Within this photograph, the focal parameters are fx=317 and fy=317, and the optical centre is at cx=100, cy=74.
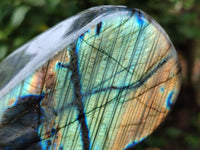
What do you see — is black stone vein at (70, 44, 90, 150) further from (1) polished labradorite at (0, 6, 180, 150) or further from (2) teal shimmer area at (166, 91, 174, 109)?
(2) teal shimmer area at (166, 91, 174, 109)

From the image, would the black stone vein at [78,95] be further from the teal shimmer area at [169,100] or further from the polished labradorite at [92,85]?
the teal shimmer area at [169,100]

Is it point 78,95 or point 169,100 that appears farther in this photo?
point 169,100

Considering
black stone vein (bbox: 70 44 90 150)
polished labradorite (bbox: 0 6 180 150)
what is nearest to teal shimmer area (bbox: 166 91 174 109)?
polished labradorite (bbox: 0 6 180 150)

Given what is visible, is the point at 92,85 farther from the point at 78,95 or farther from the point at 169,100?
the point at 169,100

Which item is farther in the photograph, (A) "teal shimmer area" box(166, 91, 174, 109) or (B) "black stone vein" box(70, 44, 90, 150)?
(A) "teal shimmer area" box(166, 91, 174, 109)

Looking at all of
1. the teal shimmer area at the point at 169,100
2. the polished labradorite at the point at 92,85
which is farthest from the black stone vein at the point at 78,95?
the teal shimmer area at the point at 169,100

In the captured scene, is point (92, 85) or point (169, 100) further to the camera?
point (169, 100)

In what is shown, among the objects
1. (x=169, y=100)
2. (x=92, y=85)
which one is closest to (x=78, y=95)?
(x=92, y=85)

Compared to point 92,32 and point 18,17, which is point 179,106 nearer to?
point 18,17

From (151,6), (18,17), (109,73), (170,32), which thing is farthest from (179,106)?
(109,73)
